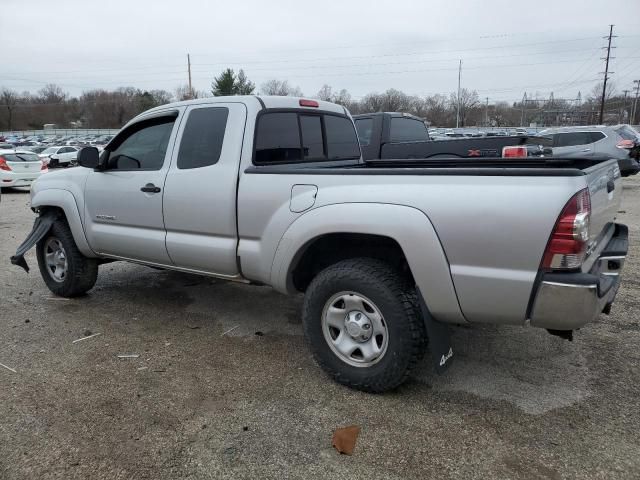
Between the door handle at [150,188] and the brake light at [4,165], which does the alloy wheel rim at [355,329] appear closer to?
the door handle at [150,188]

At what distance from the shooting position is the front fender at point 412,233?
2893 millimetres

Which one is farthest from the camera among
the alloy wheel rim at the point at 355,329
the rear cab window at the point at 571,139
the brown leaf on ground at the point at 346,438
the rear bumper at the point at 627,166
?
the rear cab window at the point at 571,139

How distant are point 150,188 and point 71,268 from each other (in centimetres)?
155

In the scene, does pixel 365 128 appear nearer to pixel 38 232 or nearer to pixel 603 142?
pixel 38 232

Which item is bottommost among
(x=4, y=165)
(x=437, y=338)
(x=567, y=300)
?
(x=437, y=338)

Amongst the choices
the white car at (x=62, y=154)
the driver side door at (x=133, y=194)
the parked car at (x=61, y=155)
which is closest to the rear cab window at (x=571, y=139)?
the driver side door at (x=133, y=194)

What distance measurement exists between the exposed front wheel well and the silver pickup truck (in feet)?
0.04

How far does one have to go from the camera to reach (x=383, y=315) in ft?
10.3

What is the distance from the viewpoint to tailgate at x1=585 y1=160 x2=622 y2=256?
2.85 m

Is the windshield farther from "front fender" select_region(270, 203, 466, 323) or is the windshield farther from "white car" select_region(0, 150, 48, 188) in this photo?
"front fender" select_region(270, 203, 466, 323)

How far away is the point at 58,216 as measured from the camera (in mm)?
5344

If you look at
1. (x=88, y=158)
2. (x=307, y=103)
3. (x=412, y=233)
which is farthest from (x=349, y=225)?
(x=88, y=158)

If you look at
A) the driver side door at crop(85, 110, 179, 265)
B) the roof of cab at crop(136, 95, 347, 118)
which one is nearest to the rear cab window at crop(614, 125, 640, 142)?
the roof of cab at crop(136, 95, 347, 118)

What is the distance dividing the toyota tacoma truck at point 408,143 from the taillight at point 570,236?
5914 mm
